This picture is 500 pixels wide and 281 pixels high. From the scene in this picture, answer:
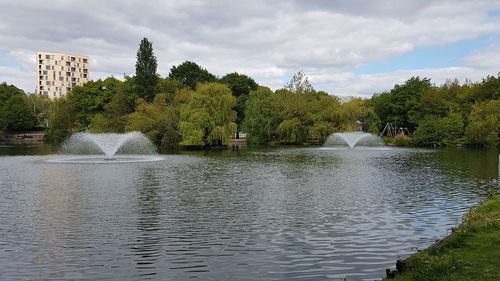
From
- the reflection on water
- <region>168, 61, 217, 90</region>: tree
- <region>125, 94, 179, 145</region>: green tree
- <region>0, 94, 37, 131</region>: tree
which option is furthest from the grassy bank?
<region>0, 94, 37, 131</region>: tree

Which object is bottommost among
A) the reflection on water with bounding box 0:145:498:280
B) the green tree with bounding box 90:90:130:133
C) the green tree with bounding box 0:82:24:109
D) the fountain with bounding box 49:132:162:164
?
the reflection on water with bounding box 0:145:498:280

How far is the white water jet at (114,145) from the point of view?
57.6m

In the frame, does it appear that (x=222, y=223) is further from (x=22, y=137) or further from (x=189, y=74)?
(x=22, y=137)

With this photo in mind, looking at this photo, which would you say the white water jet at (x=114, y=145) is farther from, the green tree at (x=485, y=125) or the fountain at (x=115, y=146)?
the green tree at (x=485, y=125)

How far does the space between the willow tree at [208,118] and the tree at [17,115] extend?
228 ft

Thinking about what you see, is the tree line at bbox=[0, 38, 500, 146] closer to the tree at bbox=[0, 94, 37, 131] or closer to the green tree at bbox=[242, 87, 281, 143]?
the green tree at bbox=[242, 87, 281, 143]

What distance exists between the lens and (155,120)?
75.7 meters

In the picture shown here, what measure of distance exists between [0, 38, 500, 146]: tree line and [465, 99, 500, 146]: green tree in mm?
162

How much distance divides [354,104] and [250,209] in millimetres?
74906

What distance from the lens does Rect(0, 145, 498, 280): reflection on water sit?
11.4 m

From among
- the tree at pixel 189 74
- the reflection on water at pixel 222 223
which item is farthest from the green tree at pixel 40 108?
the reflection on water at pixel 222 223

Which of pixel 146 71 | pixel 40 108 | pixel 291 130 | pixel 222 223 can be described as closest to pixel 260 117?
pixel 291 130

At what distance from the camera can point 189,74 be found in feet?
327

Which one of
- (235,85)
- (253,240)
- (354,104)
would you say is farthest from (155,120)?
(253,240)
